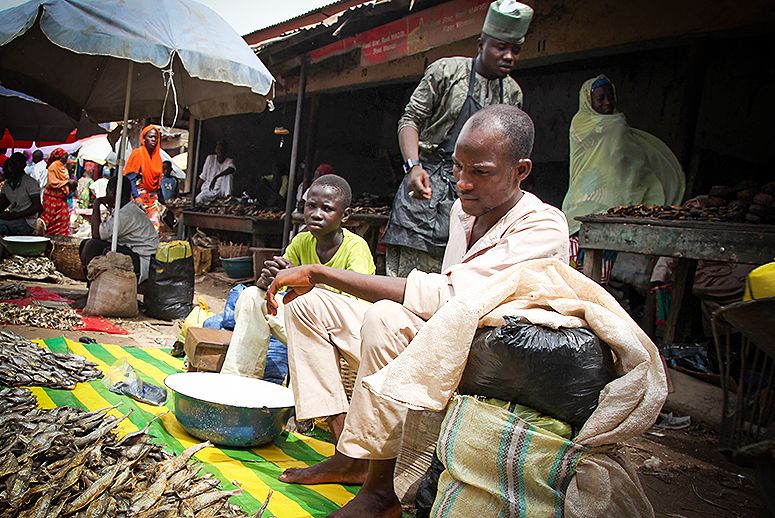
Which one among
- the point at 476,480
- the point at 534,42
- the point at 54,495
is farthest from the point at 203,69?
the point at 476,480

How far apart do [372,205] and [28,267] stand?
4691mm

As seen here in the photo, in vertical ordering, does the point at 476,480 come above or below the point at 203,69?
below

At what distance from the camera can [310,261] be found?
11.1 ft

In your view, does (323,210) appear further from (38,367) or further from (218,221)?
(218,221)

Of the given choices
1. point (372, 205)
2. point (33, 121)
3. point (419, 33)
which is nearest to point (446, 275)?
point (419, 33)

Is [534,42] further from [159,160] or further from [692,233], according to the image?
[159,160]

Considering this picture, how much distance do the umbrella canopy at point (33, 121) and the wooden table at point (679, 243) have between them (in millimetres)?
9245

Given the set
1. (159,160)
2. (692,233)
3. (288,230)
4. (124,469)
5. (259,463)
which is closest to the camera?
(124,469)

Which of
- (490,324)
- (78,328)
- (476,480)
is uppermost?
(490,324)

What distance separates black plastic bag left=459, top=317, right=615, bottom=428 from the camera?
1529mm

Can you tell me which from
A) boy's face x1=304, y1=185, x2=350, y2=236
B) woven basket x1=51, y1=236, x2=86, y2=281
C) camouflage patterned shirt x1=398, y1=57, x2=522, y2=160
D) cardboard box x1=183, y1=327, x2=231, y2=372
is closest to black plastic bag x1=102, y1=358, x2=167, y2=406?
cardboard box x1=183, y1=327, x2=231, y2=372

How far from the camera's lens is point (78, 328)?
5270 millimetres

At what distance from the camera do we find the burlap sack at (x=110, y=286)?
5.88m

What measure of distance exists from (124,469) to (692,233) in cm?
346
